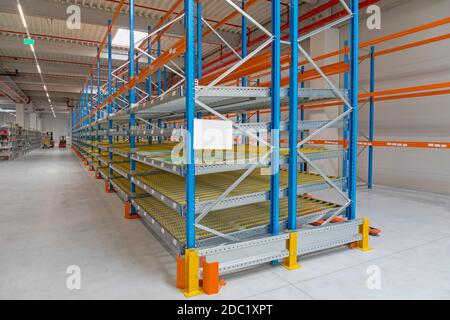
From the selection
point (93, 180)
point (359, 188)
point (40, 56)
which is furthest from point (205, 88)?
point (40, 56)

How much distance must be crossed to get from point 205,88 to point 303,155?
139cm

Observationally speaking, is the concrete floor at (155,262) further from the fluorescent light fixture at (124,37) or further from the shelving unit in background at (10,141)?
the shelving unit in background at (10,141)

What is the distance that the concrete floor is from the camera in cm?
280

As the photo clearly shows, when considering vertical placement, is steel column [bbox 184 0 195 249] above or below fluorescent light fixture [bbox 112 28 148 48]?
below

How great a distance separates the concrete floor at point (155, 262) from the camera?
9.18ft


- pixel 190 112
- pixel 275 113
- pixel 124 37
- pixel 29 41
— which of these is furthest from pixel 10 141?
pixel 275 113

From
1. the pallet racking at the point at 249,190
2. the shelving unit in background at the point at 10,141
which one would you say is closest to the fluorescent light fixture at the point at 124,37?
the pallet racking at the point at 249,190

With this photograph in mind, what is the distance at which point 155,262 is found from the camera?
3.49 metres

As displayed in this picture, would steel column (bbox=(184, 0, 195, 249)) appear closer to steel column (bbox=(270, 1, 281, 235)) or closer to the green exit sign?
steel column (bbox=(270, 1, 281, 235))

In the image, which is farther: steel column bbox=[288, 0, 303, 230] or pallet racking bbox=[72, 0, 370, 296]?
steel column bbox=[288, 0, 303, 230]

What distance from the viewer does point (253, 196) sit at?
3.39m

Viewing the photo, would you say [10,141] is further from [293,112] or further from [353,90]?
[353,90]

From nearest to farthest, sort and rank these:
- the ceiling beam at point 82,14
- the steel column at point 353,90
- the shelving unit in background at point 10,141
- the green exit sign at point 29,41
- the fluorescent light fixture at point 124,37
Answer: the steel column at point 353,90 < the ceiling beam at point 82,14 < the green exit sign at point 29,41 < the fluorescent light fixture at point 124,37 < the shelving unit in background at point 10,141

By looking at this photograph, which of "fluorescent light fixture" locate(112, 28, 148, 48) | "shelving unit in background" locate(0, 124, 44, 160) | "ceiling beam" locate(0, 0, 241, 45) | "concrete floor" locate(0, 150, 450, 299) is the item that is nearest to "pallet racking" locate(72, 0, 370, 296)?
"concrete floor" locate(0, 150, 450, 299)
